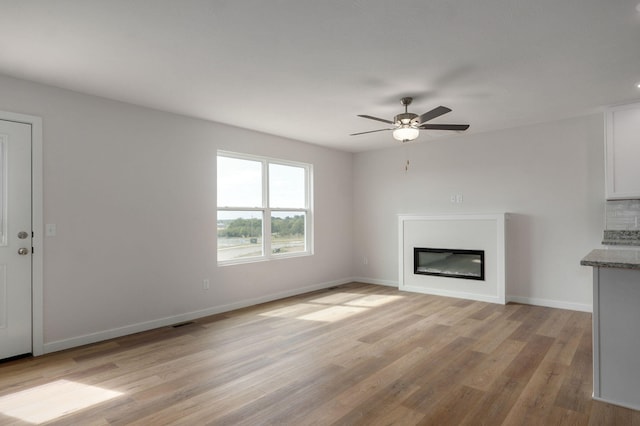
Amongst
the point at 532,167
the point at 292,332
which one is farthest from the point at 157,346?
the point at 532,167

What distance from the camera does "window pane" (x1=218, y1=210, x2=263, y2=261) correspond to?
501 centimetres

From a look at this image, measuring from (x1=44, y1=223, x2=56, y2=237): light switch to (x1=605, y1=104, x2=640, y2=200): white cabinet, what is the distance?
588 centimetres

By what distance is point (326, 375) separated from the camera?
2881 millimetres

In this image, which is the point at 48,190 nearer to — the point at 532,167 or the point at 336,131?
the point at 336,131

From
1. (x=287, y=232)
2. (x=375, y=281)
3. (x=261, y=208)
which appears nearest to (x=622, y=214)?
(x=375, y=281)

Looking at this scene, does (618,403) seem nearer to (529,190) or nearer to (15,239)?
(529,190)

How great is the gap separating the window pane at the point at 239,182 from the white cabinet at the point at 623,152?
174 inches

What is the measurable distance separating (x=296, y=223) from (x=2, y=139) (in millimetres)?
3852

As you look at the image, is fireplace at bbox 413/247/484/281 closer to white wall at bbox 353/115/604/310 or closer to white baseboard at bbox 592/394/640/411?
white wall at bbox 353/115/604/310

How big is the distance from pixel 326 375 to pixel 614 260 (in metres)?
2.15

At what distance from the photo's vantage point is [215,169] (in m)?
4.85

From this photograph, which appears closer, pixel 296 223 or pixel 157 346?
pixel 157 346

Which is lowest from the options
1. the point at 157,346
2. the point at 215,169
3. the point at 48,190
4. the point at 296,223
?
the point at 157,346

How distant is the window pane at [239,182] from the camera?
5.04 metres
